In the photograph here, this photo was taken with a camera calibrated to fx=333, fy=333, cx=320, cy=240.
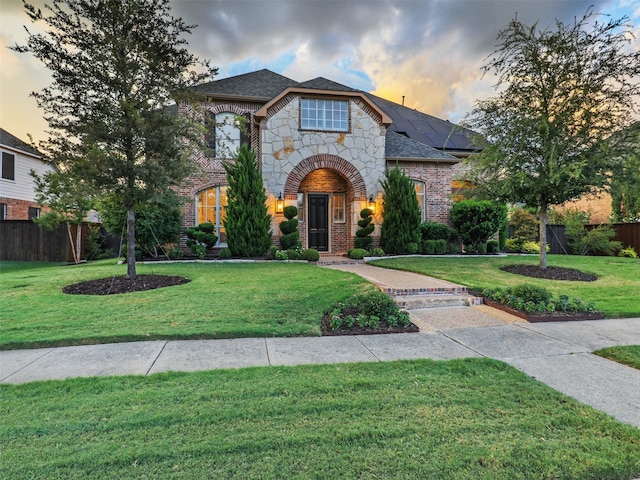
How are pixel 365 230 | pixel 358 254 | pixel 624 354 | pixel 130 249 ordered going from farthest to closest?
pixel 365 230, pixel 358 254, pixel 130 249, pixel 624 354

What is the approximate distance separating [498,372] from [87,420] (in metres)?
3.45

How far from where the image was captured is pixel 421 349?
3971 mm

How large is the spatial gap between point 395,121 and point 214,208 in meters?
10.7

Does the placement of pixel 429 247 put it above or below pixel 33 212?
below

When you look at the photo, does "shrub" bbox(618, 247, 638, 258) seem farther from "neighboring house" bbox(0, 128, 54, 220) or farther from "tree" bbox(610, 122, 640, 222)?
"neighboring house" bbox(0, 128, 54, 220)

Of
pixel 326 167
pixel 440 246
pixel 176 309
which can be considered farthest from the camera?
pixel 326 167

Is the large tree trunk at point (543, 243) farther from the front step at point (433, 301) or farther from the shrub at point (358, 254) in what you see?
the shrub at point (358, 254)

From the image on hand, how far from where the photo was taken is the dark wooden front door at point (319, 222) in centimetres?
1355

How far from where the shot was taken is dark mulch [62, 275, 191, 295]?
21.9 feet

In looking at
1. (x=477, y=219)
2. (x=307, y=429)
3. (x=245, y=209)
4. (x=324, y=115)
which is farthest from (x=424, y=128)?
(x=307, y=429)

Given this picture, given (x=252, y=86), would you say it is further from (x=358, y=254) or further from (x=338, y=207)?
(x=358, y=254)

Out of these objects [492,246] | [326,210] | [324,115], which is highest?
[324,115]

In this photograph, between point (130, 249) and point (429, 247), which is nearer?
point (130, 249)

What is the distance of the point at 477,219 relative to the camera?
1259 centimetres
